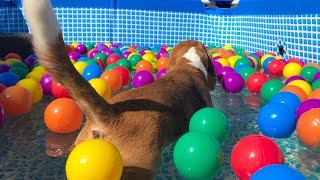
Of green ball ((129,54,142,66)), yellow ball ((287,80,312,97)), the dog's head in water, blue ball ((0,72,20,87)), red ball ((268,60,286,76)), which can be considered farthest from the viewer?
green ball ((129,54,142,66))

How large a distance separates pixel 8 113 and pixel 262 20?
6.03m

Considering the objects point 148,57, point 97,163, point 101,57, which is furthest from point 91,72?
point 97,163

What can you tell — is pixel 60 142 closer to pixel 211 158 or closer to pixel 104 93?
pixel 104 93

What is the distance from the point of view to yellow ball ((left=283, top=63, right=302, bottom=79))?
5.43 metres

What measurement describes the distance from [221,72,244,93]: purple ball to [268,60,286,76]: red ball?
4.32ft

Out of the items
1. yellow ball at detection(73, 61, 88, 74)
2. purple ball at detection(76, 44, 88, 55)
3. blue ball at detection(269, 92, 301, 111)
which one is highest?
blue ball at detection(269, 92, 301, 111)

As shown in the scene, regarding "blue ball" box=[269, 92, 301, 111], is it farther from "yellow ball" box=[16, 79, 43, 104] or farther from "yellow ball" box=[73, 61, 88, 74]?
"yellow ball" box=[73, 61, 88, 74]

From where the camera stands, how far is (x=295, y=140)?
3.15 m

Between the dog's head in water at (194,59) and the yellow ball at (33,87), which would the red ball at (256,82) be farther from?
the yellow ball at (33,87)

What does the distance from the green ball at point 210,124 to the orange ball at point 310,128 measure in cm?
57

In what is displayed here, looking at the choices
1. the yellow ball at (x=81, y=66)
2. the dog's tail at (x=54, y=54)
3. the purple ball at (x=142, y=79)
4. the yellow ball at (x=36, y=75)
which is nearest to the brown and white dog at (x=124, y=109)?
the dog's tail at (x=54, y=54)

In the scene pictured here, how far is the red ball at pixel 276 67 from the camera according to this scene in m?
5.86

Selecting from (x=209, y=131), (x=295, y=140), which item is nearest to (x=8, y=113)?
(x=209, y=131)

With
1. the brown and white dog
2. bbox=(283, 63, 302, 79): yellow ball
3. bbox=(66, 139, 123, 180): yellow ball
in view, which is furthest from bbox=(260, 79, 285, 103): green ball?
bbox=(66, 139, 123, 180): yellow ball
